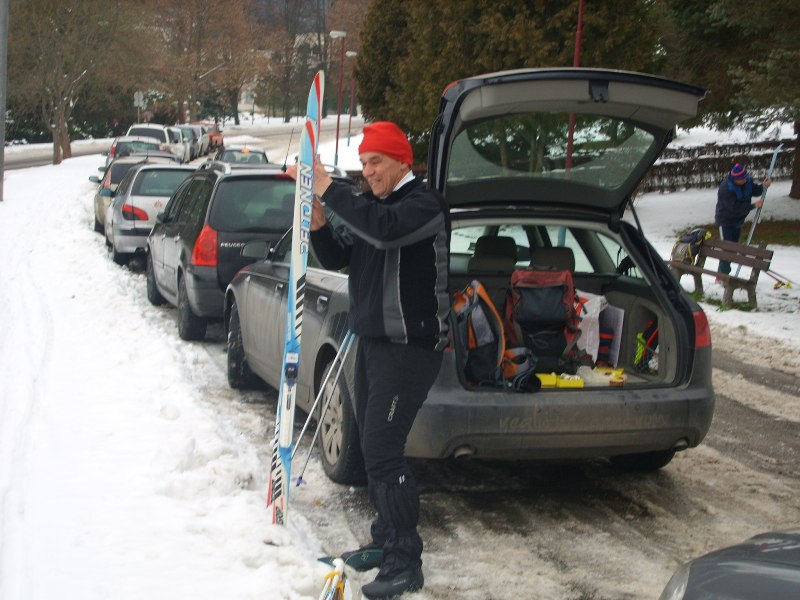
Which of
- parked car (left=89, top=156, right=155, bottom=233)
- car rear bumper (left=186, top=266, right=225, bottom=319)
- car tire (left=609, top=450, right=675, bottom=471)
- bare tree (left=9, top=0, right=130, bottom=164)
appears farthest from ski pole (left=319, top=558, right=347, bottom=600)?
bare tree (left=9, top=0, right=130, bottom=164)

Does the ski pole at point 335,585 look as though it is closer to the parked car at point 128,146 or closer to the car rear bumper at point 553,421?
the car rear bumper at point 553,421

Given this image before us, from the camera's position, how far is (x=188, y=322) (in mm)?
10227

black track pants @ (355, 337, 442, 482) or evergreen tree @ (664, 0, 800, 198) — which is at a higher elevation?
evergreen tree @ (664, 0, 800, 198)

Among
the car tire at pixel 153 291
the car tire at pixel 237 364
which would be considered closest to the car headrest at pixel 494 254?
the car tire at pixel 237 364

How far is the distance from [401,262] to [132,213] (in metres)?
12.2

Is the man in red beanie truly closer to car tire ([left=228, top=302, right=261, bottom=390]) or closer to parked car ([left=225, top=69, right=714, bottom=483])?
parked car ([left=225, top=69, right=714, bottom=483])

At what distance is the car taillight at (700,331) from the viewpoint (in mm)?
5703

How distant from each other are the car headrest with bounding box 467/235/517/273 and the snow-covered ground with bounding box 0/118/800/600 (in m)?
1.74

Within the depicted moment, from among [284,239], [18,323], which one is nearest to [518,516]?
[284,239]

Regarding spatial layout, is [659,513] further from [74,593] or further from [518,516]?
[74,593]

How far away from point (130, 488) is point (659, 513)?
2.67 metres

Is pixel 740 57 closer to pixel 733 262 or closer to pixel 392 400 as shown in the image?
pixel 733 262

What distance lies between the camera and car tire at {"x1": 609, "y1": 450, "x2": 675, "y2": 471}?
247 inches

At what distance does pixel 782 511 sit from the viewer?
567 cm
